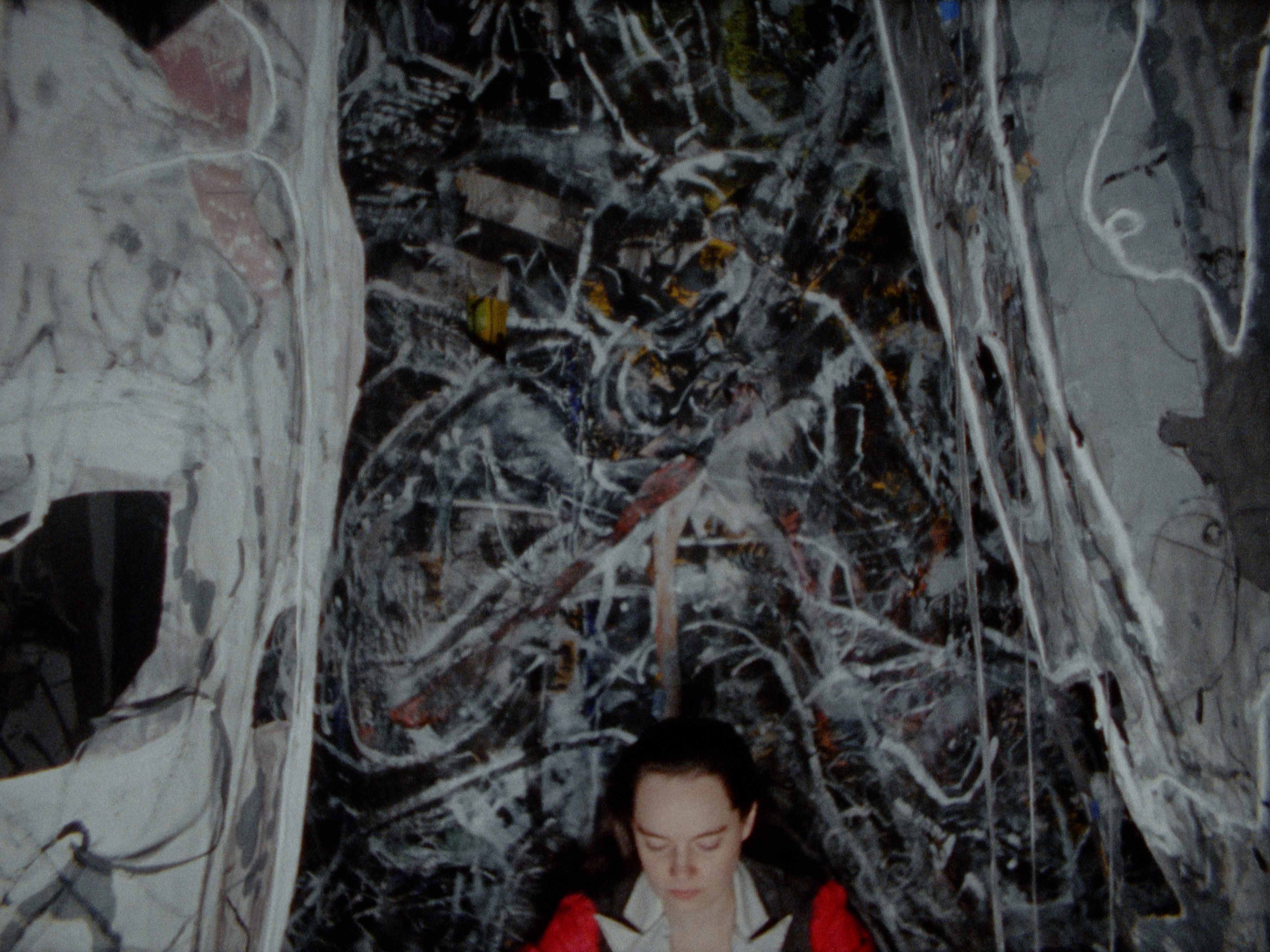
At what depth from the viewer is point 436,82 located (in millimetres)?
1215

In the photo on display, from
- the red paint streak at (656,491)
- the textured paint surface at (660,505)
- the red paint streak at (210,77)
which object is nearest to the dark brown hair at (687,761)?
the textured paint surface at (660,505)

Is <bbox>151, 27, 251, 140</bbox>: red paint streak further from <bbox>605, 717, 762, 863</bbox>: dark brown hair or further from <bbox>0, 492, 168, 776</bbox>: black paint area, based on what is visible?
<bbox>605, 717, 762, 863</bbox>: dark brown hair

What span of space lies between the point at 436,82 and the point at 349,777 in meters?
1.34

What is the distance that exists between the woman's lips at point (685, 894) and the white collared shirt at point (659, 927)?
0.12m

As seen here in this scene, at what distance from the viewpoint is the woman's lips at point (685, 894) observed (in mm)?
1051

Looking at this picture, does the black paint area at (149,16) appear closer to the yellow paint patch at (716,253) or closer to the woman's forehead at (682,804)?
the yellow paint patch at (716,253)

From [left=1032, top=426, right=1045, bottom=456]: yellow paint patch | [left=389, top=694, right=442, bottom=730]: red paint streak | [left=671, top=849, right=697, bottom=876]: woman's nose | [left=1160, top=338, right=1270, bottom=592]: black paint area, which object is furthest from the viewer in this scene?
[left=389, top=694, right=442, bottom=730]: red paint streak

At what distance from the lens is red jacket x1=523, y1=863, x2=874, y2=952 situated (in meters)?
1.15

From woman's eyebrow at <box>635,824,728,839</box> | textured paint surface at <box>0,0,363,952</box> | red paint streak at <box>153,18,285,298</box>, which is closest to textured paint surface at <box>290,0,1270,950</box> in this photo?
woman's eyebrow at <box>635,824,728,839</box>

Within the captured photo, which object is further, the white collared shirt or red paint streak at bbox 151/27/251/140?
the white collared shirt

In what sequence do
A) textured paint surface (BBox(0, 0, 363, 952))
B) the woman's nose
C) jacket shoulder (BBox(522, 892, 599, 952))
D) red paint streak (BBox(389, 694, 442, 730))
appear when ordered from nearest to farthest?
textured paint surface (BBox(0, 0, 363, 952))
the woman's nose
jacket shoulder (BBox(522, 892, 599, 952))
red paint streak (BBox(389, 694, 442, 730))

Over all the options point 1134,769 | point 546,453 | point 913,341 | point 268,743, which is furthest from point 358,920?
point 913,341

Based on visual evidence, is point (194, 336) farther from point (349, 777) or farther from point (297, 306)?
point (349, 777)

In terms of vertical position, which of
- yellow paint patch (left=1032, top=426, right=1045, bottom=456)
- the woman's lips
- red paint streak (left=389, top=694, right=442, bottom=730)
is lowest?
the woman's lips
